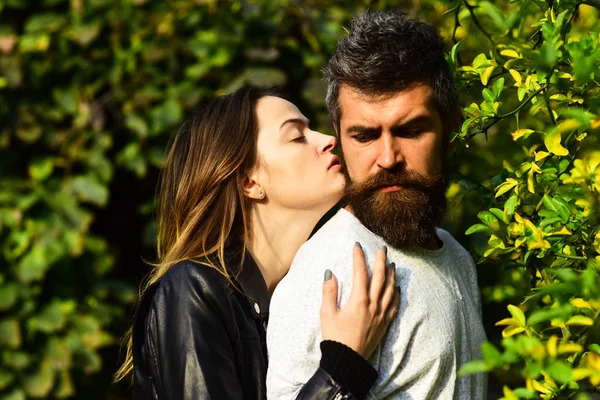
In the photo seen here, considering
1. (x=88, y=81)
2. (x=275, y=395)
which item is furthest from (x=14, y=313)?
(x=275, y=395)

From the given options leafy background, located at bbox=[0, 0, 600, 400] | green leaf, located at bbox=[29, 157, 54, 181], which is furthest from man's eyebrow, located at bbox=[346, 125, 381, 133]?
green leaf, located at bbox=[29, 157, 54, 181]

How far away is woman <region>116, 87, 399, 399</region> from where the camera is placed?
2.27 m

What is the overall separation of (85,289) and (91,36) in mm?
1201

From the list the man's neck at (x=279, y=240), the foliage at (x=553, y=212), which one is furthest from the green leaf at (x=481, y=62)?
the man's neck at (x=279, y=240)

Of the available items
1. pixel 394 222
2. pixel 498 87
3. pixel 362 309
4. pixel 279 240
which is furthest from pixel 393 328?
pixel 279 240

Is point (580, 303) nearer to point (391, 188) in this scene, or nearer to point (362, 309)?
point (362, 309)

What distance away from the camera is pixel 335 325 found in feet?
5.87

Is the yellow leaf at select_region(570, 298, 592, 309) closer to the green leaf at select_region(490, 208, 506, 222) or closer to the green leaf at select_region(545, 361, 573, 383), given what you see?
the green leaf at select_region(545, 361, 573, 383)

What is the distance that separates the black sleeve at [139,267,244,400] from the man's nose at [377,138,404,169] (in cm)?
71

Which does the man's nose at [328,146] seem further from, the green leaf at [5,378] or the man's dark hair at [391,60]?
the green leaf at [5,378]

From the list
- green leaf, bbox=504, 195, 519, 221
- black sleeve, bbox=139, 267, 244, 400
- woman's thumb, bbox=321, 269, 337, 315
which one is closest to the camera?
green leaf, bbox=504, 195, 519, 221

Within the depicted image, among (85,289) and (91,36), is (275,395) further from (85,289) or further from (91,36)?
(91,36)

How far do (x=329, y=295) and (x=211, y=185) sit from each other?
0.94 meters

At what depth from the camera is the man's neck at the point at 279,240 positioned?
260 cm
